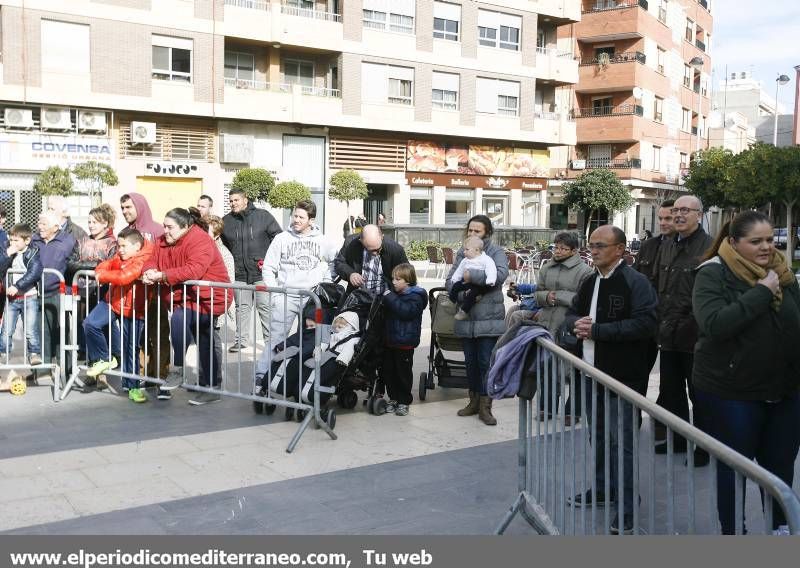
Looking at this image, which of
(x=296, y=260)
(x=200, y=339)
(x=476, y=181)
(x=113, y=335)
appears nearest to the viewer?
(x=200, y=339)

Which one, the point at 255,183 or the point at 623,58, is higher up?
the point at 623,58

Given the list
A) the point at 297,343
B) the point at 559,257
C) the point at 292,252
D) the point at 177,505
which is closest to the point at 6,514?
the point at 177,505

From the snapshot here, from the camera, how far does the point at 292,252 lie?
26.4ft

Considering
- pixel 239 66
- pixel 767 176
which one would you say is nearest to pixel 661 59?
pixel 767 176

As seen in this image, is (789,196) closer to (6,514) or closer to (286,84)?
(286,84)

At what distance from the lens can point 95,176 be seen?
24797 millimetres

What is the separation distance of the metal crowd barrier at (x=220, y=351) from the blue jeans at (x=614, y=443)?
2.91 metres

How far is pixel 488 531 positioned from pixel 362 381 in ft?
9.21

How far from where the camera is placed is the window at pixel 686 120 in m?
54.4

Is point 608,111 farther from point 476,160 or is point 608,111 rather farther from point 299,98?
point 299,98

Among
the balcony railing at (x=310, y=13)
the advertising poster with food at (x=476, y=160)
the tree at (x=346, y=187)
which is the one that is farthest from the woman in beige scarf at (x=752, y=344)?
the advertising poster with food at (x=476, y=160)

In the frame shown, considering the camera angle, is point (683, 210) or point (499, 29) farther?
point (499, 29)

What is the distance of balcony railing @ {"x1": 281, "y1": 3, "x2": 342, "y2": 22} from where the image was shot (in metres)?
30.1

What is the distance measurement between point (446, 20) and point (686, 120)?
26956 millimetres
